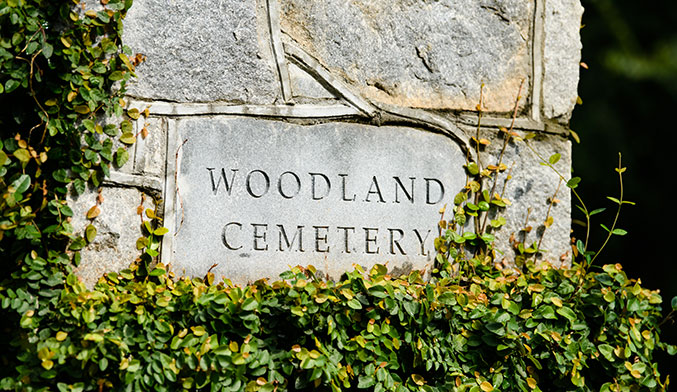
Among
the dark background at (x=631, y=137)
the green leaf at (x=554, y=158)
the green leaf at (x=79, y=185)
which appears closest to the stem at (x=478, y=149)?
the green leaf at (x=554, y=158)

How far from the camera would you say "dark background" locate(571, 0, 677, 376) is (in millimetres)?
5707

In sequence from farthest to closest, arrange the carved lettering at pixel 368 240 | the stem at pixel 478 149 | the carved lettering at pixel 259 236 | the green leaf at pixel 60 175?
the stem at pixel 478 149 → the carved lettering at pixel 368 240 → the carved lettering at pixel 259 236 → the green leaf at pixel 60 175

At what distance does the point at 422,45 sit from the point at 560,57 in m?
0.52

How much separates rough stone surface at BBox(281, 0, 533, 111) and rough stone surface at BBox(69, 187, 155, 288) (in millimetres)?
724

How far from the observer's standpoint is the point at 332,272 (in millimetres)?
2410

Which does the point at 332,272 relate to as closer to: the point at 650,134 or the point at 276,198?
the point at 276,198

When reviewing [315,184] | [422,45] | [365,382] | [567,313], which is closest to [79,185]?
[315,184]

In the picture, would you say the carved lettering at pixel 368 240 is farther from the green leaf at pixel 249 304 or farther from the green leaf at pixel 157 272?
the green leaf at pixel 157 272

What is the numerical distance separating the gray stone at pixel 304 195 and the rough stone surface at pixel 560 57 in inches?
16.8

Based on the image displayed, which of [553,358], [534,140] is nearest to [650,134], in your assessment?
[534,140]

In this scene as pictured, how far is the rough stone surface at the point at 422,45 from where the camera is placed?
8.16 ft

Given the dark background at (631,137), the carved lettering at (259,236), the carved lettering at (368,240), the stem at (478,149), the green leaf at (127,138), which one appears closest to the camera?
the green leaf at (127,138)

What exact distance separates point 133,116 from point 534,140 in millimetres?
1330

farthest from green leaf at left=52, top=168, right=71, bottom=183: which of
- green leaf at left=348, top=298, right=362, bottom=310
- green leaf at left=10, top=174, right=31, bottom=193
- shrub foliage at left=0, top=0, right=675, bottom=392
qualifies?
green leaf at left=348, top=298, right=362, bottom=310
